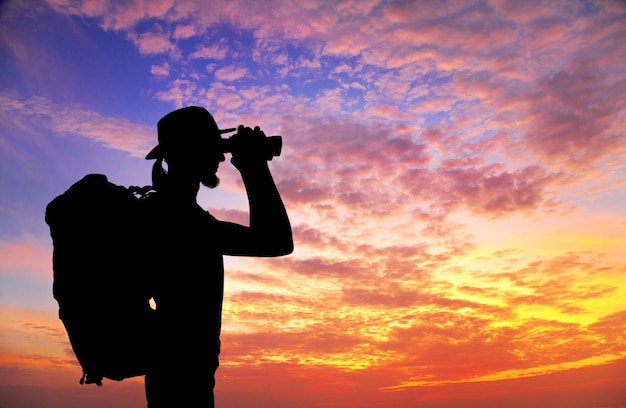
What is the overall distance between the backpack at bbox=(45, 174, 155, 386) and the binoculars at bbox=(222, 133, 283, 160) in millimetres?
977

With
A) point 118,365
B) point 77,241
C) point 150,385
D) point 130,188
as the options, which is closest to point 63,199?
point 77,241

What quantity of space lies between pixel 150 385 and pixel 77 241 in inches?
42.3

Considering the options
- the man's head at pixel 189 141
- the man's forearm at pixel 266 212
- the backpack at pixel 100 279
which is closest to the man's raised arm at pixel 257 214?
the man's forearm at pixel 266 212

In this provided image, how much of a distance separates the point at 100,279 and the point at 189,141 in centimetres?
122

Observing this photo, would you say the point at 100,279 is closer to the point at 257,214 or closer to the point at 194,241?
the point at 194,241

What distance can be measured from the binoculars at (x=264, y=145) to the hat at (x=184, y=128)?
0.47ft

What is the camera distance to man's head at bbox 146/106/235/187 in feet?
11.9

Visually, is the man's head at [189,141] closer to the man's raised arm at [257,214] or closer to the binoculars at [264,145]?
the binoculars at [264,145]

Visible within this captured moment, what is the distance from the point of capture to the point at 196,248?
3457 millimetres

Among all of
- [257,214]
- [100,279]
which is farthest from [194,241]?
[100,279]

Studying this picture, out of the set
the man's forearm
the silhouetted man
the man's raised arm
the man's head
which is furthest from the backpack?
the man's forearm

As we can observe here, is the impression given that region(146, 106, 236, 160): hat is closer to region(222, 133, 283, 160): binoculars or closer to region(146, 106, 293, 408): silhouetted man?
region(146, 106, 293, 408): silhouetted man

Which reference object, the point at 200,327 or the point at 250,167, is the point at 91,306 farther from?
the point at 250,167

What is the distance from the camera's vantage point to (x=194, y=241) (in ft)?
11.4
